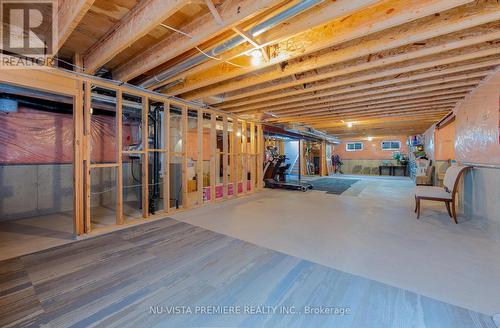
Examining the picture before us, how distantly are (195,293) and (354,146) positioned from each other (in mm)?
14050

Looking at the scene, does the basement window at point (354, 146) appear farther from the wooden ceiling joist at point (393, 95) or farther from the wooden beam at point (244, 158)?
the wooden beam at point (244, 158)

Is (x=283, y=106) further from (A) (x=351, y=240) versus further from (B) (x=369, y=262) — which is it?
(B) (x=369, y=262)

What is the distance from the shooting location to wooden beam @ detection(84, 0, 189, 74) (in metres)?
1.69

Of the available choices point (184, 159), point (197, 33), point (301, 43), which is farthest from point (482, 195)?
point (184, 159)

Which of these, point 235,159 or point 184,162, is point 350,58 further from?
point 235,159

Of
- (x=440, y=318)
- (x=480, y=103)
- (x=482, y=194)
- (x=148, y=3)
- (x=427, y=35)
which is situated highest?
(x=148, y=3)

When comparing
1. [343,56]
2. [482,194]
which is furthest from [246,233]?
[482,194]

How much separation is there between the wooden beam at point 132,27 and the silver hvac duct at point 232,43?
59 centimetres

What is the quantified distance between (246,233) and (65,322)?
1.95 metres

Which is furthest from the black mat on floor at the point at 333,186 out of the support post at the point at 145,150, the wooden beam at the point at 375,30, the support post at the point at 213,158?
the support post at the point at 145,150

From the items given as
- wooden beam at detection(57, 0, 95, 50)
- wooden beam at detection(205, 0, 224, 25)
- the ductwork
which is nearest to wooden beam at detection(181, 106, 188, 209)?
wooden beam at detection(57, 0, 95, 50)

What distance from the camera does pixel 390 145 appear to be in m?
12.6

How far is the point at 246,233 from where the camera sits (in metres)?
2.94

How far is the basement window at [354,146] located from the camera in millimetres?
13375
